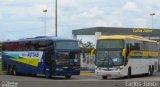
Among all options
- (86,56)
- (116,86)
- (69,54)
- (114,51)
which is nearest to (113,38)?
(114,51)

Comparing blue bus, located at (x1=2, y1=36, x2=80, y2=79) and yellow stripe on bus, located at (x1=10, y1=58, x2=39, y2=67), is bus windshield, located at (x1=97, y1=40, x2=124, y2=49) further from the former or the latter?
yellow stripe on bus, located at (x1=10, y1=58, x2=39, y2=67)

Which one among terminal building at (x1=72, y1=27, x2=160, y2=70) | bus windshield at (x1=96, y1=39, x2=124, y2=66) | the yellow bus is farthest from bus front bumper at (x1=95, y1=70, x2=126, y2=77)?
terminal building at (x1=72, y1=27, x2=160, y2=70)

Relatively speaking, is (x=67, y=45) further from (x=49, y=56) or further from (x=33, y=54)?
(x=33, y=54)

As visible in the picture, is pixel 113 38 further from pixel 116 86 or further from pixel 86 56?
pixel 86 56

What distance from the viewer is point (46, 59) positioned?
119 feet

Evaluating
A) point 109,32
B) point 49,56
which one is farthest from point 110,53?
point 109,32

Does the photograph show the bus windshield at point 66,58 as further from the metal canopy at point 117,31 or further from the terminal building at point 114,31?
the metal canopy at point 117,31

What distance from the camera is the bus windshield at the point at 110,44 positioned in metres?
34.4

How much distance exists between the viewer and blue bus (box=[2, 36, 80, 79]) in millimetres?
35594

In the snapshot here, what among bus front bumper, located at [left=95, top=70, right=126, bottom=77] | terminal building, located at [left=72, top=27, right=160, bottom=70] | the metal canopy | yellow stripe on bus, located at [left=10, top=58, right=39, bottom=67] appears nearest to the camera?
bus front bumper, located at [left=95, top=70, right=126, bottom=77]

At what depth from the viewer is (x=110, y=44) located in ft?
113

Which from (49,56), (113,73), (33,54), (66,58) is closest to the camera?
(113,73)

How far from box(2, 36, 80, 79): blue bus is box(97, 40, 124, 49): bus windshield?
225 centimetres

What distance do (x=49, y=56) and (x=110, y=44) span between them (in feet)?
15.6
